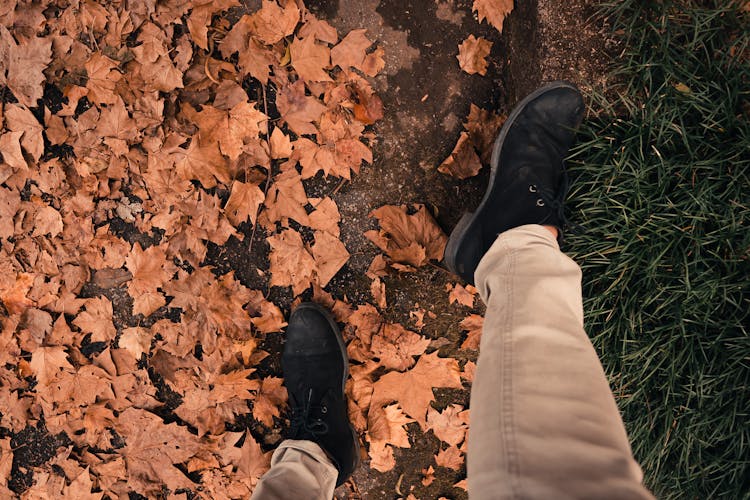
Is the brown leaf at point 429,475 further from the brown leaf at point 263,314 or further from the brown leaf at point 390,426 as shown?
the brown leaf at point 263,314

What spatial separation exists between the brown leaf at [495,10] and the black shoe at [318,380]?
1.41m

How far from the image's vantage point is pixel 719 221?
4.97ft

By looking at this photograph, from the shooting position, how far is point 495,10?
1881 millimetres

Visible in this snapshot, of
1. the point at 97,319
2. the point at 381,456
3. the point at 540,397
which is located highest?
the point at 540,397

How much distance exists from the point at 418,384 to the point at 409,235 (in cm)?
65

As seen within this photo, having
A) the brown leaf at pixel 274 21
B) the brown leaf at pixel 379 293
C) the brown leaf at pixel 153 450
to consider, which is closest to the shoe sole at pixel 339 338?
the brown leaf at pixel 379 293

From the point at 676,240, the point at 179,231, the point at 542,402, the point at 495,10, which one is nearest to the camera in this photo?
the point at 542,402

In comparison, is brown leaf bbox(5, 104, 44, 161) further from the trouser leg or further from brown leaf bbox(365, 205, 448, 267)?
the trouser leg

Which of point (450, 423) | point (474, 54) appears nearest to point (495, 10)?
point (474, 54)

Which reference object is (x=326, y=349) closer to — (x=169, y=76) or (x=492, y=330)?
(x=492, y=330)

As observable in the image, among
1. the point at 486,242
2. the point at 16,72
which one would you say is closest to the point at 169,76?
the point at 16,72

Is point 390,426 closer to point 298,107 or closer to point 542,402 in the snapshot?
point 542,402

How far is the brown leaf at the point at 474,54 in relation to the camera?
191 cm

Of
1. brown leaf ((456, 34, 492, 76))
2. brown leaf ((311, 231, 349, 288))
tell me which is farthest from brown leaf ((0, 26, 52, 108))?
brown leaf ((456, 34, 492, 76))
